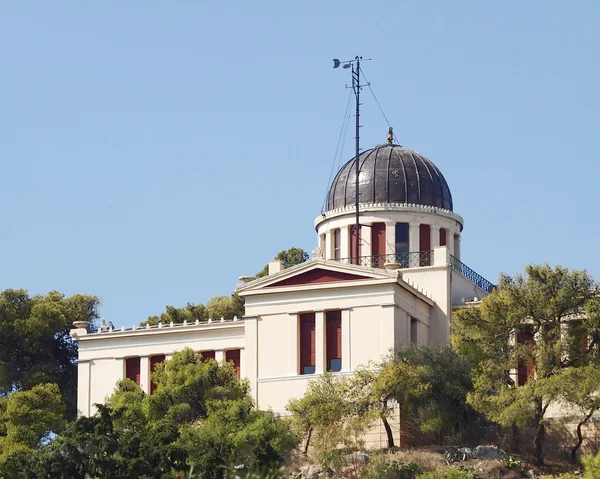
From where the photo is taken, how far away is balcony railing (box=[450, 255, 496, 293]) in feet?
264

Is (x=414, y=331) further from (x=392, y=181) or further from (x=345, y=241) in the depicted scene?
(x=392, y=181)

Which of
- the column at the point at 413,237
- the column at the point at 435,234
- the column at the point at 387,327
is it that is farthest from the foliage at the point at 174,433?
the column at the point at 435,234

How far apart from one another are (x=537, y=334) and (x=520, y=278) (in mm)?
2423

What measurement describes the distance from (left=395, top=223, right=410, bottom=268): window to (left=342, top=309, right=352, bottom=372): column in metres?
7.09

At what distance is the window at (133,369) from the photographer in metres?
81.1

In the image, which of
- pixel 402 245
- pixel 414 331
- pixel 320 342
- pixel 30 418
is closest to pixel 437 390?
pixel 414 331

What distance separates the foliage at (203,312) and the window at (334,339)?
1726cm

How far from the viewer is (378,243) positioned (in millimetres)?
81688

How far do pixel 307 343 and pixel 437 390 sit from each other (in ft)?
23.3

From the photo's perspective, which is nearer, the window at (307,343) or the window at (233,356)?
the window at (307,343)

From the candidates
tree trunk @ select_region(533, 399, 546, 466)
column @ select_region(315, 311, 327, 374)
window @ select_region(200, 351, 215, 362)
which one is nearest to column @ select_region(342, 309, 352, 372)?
column @ select_region(315, 311, 327, 374)

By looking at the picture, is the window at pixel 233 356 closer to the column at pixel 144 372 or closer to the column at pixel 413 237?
the column at pixel 144 372

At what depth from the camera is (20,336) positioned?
8738cm

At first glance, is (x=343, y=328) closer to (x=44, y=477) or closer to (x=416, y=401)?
(x=416, y=401)
